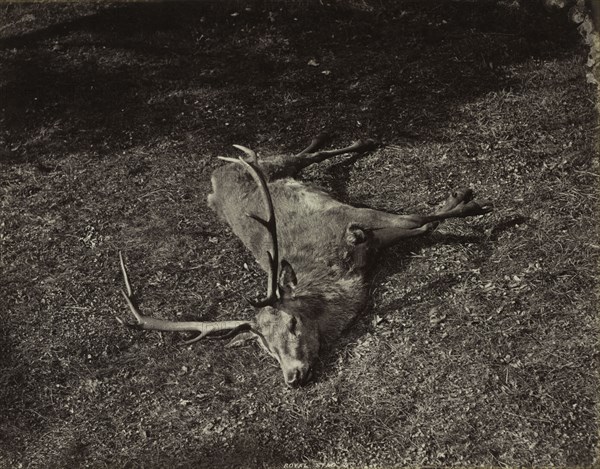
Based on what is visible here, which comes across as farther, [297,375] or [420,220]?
[420,220]

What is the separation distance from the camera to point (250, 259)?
6.02 meters

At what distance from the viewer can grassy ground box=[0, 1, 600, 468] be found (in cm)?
480

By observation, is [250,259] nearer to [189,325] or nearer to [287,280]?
[287,280]

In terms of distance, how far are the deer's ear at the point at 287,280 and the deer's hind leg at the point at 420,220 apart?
0.72 m

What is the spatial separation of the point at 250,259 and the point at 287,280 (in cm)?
62

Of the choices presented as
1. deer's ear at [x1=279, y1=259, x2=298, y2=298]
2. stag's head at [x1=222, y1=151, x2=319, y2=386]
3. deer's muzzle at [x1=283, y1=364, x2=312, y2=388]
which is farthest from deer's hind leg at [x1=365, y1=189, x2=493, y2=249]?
deer's muzzle at [x1=283, y1=364, x2=312, y2=388]

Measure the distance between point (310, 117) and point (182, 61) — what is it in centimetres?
174

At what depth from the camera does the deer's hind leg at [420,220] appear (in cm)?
550

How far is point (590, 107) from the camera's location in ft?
18.8

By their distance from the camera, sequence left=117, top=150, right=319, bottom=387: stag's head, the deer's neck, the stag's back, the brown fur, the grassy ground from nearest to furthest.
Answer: the grassy ground < left=117, top=150, right=319, bottom=387: stag's head < the brown fur < the deer's neck < the stag's back

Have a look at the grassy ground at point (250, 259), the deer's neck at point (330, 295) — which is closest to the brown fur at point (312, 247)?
the deer's neck at point (330, 295)

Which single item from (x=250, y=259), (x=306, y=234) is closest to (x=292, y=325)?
(x=306, y=234)

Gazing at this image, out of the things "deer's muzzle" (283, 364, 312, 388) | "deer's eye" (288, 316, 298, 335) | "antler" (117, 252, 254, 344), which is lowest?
"deer's muzzle" (283, 364, 312, 388)

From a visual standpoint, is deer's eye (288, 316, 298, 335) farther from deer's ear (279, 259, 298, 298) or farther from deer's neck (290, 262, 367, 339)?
deer's ear (279, 259, 298, 298)
